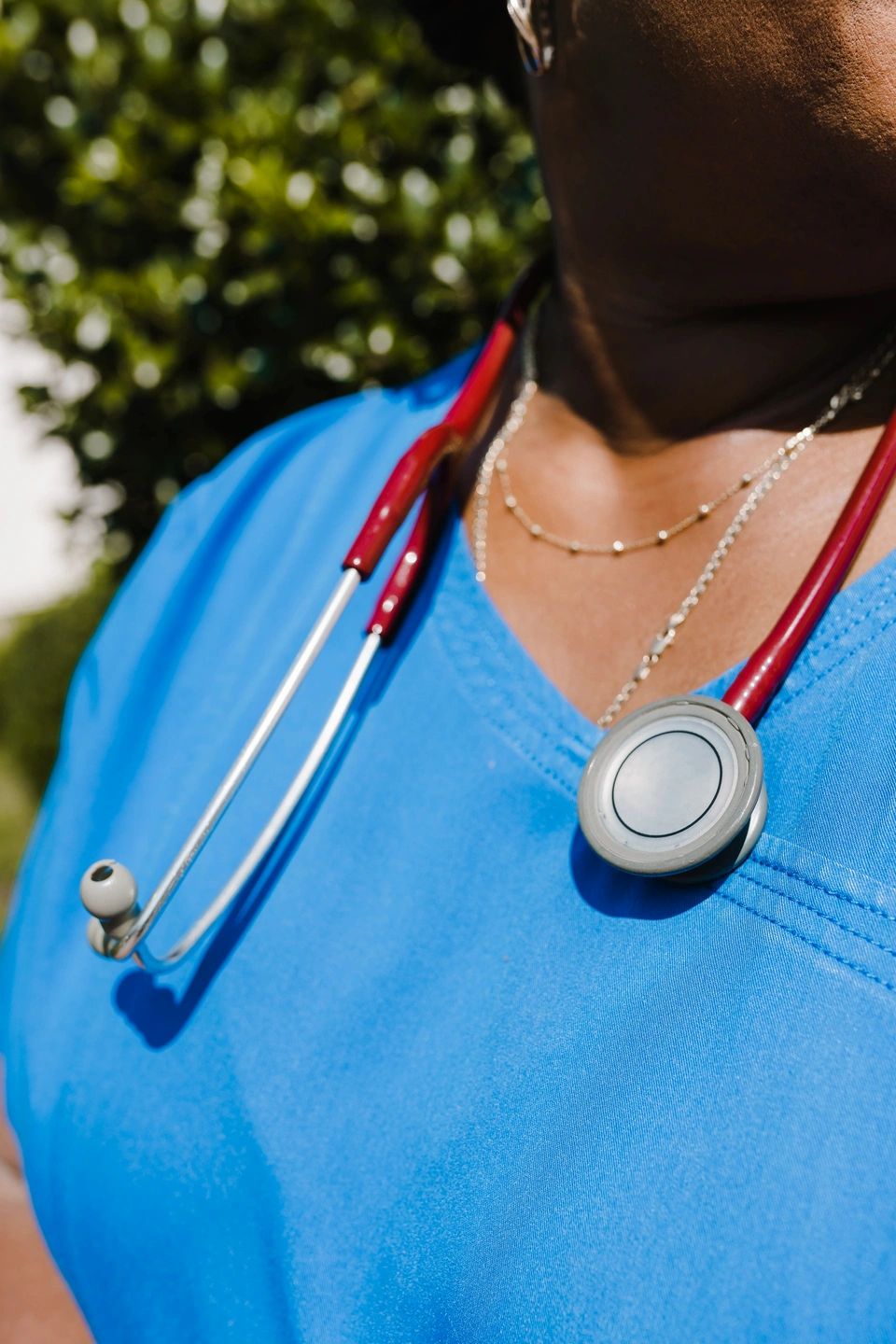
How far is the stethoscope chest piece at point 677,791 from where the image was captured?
90 centimetres

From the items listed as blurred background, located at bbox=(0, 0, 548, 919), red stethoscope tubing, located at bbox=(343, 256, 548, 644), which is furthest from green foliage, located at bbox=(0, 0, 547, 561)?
red stethoscope tubing, located at bbox=(343, 256, 548, 644)

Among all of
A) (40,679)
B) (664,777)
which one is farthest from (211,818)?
(40,679)

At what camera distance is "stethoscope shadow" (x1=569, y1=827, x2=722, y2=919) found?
0.92 meters

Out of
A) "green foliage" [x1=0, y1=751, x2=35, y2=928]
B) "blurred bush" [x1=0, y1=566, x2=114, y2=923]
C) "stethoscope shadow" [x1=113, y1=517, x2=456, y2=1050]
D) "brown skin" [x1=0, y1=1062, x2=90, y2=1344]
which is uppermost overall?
"stethoscope shadow" [x1=113, y1=517, x2=456, y2=1050]

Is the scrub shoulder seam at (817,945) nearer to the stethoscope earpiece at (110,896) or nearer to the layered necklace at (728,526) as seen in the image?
the layered necklace at (728,526)

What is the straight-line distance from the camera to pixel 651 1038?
87 cm

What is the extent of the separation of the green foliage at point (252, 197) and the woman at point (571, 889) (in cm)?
100

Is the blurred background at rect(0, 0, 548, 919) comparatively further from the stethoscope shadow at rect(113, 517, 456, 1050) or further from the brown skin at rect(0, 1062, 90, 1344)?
the brown skin at rect(0, 1062, 90, 1344)

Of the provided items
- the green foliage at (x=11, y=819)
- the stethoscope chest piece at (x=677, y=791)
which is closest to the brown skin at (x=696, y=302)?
the stethoscope chest piece at (x=677, y=791)

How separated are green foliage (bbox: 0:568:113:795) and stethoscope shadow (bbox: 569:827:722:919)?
3.86 metres

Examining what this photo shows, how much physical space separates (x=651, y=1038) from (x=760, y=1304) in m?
0.18

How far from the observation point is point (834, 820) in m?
0.87

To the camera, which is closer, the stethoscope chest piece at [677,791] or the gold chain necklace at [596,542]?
the stethoscope chest piece at [677,791]

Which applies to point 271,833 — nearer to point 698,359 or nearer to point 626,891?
point 626,891
